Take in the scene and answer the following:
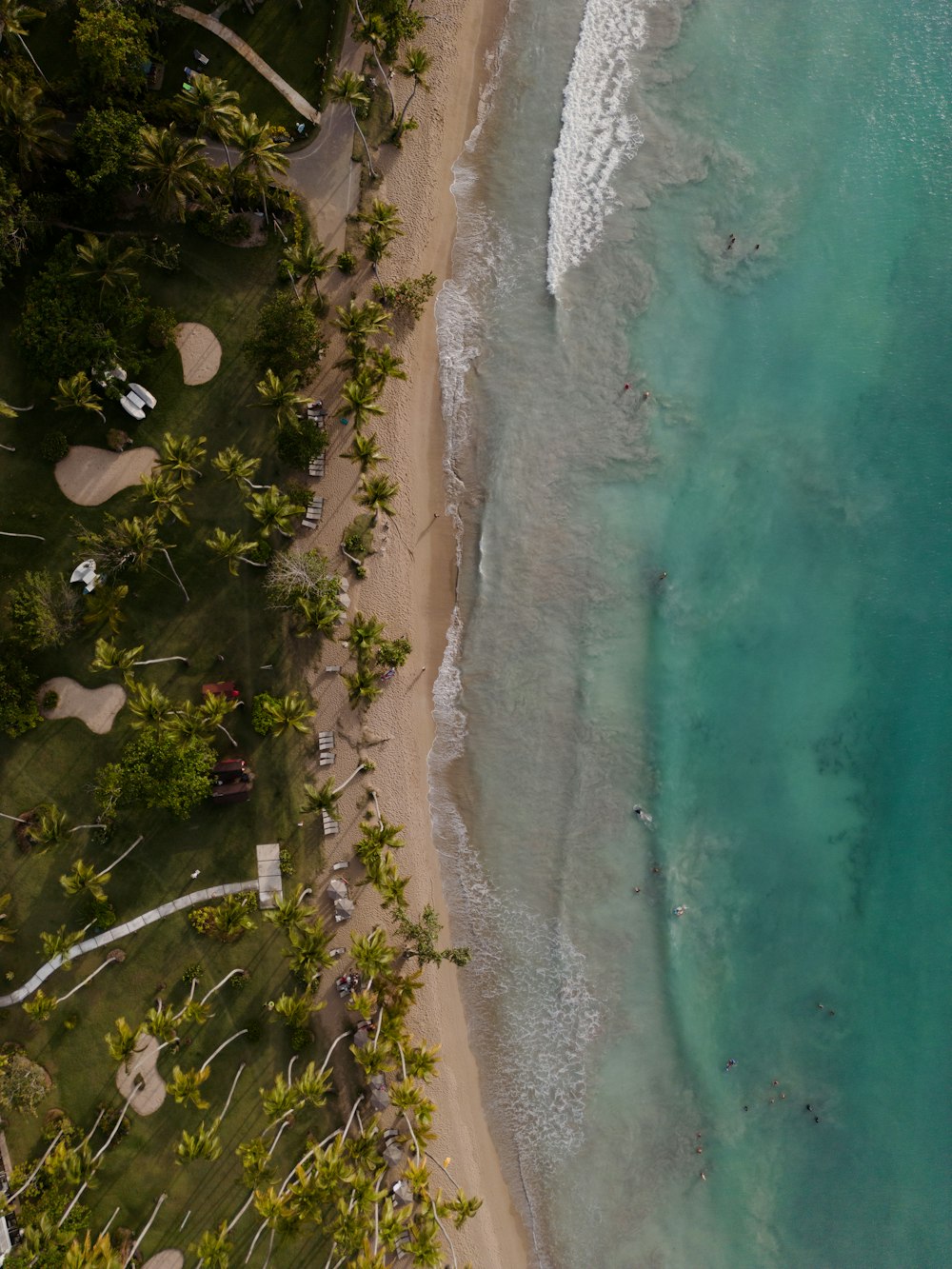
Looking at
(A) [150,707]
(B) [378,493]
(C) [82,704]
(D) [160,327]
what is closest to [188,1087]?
(A) [150,707]

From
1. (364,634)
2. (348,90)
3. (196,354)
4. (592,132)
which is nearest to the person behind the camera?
(348,90)

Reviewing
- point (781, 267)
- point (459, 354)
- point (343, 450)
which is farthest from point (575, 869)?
point (781, 267)

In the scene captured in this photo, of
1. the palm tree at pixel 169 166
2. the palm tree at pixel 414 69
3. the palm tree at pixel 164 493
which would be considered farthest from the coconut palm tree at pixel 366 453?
the palm tree at pixel 414 69

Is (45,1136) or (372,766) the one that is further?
(372,766)

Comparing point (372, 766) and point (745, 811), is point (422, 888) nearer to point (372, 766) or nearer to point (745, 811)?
point (372, 766)

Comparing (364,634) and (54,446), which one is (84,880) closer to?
(364,634)

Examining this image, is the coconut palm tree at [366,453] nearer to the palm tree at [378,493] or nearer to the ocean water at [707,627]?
the palm tree at [378,493]

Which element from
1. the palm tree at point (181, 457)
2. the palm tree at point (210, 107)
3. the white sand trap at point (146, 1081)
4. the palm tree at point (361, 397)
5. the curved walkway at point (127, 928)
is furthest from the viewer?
the curved walkway at point (127, 928)
